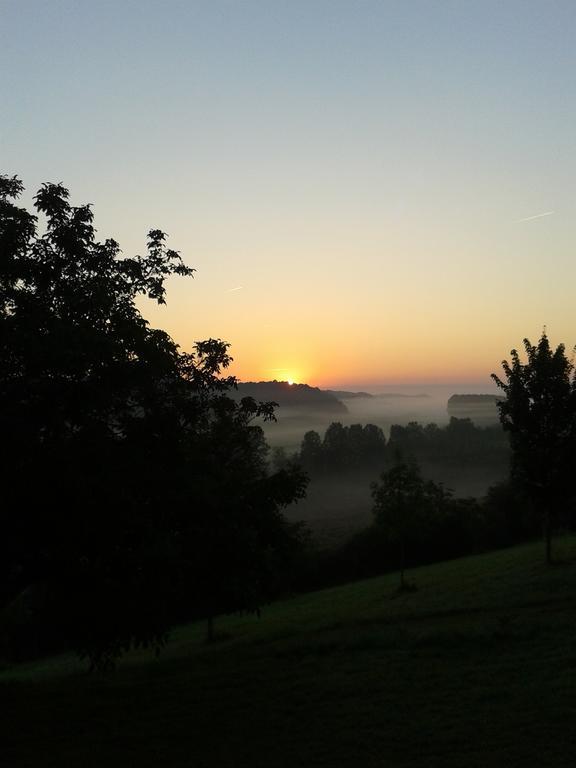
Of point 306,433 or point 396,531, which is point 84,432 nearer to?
point 396,531

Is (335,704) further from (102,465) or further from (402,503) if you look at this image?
(402,503)

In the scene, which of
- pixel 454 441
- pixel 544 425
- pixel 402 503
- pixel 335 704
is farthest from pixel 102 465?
pixel 454 441

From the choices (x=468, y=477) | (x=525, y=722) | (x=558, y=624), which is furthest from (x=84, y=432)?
(x=468, y=477)

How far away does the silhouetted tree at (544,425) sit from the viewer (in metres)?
29.7

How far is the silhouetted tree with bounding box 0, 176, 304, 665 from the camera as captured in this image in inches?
522

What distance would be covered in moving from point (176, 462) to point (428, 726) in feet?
27.1

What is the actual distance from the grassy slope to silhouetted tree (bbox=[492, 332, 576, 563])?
8.80 m

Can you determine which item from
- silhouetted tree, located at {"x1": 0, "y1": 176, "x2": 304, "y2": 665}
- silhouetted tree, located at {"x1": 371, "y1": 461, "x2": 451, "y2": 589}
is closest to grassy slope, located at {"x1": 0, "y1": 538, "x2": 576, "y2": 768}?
silhouetted tree, located at {"x1": 0, "y1": 176, "x2": 304, "y2": 665}

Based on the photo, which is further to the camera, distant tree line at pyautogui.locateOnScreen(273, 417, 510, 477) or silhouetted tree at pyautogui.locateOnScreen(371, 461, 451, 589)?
distant tree line at pyautogui.locateOnScreen(273, 417, 510, 477)

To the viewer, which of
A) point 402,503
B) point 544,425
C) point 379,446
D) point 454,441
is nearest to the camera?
point 544,425

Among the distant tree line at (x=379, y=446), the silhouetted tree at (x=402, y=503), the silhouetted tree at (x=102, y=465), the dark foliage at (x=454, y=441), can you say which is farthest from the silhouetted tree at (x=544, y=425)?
the distant tree line at (x=379, y=446)

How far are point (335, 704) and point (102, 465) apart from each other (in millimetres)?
7055

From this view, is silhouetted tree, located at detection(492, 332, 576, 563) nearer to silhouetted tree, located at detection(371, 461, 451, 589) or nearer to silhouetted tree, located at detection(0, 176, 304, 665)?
silhouetted tree, located at detection(371, 461, 451, 589)

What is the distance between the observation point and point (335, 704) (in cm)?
1296
